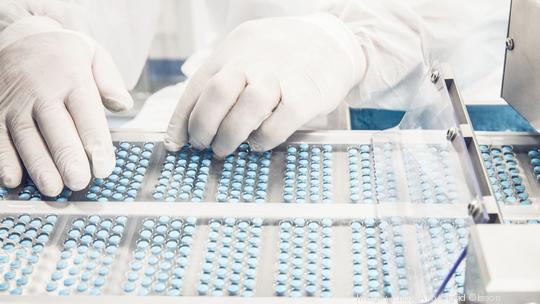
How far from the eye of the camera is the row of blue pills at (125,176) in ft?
3.47

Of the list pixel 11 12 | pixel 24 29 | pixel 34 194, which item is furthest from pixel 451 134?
pixel 11 12

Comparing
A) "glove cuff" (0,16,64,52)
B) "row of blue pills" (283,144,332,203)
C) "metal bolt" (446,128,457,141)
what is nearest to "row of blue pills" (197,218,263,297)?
"row of blue pills" (283,144,332,203)

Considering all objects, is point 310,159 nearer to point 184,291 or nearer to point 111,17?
point 184,291

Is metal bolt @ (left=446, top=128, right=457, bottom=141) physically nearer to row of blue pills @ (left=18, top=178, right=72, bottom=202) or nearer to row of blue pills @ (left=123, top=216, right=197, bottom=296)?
row of blue pills @ (left=123, top=216, right=197, bottom=296)

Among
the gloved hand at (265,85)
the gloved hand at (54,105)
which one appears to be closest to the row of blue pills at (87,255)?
the gloved hand at (54,105)

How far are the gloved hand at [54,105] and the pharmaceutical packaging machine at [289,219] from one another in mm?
42

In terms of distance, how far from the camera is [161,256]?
0.92 meters

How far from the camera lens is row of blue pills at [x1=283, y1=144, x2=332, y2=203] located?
3.39ft

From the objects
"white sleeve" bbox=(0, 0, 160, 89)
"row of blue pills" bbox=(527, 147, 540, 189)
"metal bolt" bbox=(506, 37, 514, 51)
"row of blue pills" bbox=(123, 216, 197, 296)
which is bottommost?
"white sleeve" bbox=(0, 0, 160, 89)

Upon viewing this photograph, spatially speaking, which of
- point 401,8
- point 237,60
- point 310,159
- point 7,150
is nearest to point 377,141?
point 310,159

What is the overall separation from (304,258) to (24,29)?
905 mm

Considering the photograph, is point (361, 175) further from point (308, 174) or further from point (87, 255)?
point (87, 255)

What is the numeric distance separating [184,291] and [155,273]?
61 mm

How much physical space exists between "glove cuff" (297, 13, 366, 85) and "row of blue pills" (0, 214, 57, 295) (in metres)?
0.72
